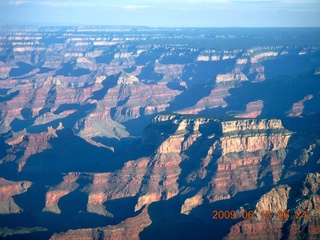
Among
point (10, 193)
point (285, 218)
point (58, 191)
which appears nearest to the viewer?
point (285, 218)

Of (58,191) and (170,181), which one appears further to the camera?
(170,181)

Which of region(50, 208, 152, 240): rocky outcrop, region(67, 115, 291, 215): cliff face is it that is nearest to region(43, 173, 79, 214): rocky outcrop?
region(67, 115, 291, 215): cliff face

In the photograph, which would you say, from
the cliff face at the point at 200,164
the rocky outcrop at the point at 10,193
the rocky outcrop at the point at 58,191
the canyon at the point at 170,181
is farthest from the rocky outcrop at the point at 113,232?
the rocky outcrop at the point at 10,193

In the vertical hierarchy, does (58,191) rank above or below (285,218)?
above

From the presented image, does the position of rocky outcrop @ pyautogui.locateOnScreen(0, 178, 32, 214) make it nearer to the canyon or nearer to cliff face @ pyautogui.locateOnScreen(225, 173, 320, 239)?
the canyon

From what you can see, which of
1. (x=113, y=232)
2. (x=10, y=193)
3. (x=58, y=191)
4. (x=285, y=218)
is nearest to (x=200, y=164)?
(x=58, y=191)

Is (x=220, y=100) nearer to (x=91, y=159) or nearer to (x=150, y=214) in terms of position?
(x=91, y=159)
